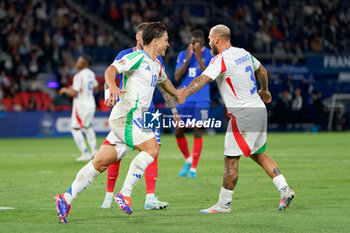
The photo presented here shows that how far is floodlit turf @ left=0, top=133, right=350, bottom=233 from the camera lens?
7242 millimetres

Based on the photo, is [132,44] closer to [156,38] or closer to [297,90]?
[297,90]

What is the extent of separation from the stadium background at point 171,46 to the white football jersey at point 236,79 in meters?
20.8

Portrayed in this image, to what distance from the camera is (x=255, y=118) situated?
28.4ft

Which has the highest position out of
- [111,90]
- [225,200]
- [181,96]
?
[111,90]

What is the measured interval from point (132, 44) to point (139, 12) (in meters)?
3.42

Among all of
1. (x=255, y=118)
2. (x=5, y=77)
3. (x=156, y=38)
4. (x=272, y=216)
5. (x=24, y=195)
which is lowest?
(x=5, y=77)

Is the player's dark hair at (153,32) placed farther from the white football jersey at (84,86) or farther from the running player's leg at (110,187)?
the white football jersey at (84,86)

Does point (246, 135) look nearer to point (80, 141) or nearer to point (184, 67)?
point (184, 67)

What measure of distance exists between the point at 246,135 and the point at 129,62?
5.85ft

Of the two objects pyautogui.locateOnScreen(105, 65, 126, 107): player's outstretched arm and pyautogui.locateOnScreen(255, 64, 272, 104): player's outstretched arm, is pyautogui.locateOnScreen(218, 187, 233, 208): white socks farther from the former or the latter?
pyautogui.locateOnScreen(105, 65, 126, 107): player's outstretched arm

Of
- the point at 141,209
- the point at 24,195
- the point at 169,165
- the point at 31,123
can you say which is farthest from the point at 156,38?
the point at 31,123

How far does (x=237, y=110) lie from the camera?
8617 mm

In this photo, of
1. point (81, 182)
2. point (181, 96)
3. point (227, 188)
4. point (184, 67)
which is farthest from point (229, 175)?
point (184, 67)

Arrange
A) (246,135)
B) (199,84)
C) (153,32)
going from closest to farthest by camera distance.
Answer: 1. (153,32)
2. (199,84)
3. (246,135)
